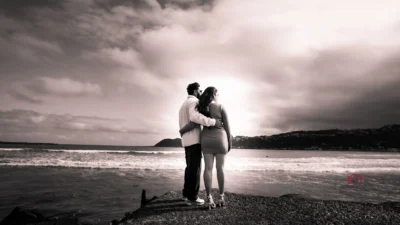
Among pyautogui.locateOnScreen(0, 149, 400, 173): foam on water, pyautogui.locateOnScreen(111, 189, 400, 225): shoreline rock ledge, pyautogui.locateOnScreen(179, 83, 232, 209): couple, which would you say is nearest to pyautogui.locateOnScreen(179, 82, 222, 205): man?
pyautogui.locateOnScreen(179, 83, 232, 209): couple

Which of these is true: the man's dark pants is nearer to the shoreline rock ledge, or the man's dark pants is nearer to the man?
the man

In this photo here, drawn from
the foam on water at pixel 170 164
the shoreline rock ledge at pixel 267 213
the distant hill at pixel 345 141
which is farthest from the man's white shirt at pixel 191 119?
the distant hill at pixel 345 141

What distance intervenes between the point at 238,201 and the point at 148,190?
16.8 feet

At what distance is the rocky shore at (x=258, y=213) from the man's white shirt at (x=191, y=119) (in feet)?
4.13

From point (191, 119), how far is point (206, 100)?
427 mm

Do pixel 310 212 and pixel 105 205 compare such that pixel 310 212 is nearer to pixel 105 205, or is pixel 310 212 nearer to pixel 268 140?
pixel 105 205

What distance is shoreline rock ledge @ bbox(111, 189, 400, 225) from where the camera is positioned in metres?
3.80

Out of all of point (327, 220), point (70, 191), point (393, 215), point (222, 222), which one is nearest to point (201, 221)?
point (222, 222)

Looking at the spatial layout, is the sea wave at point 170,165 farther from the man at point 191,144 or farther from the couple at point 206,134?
the couple at point 206,134

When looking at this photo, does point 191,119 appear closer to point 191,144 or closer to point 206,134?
point 206,134

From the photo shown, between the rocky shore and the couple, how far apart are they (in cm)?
47

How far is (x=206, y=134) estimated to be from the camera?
4.30 m

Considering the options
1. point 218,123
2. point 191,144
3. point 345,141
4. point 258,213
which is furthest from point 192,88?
point 345,141

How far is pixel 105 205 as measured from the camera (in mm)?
7250
